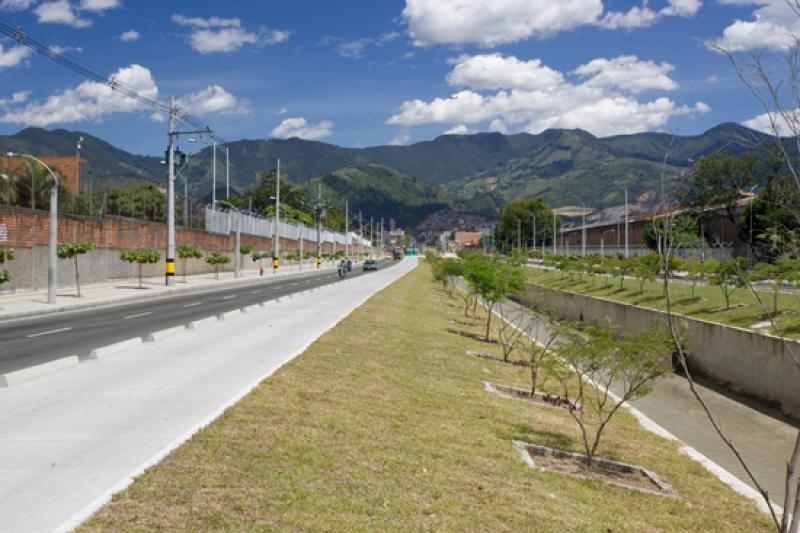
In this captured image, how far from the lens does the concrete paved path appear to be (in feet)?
22.1

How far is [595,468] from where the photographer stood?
1224cm

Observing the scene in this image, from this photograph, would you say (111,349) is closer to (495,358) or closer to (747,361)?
(495,358)

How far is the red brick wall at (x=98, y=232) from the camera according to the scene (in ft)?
127

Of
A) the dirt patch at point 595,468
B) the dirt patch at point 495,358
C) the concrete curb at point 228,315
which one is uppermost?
the concrete curb at point 228,315

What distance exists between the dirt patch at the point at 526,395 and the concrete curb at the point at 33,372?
9.25 meters

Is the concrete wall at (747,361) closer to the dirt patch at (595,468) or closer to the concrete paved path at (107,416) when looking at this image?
the dirt patch at (595,468)

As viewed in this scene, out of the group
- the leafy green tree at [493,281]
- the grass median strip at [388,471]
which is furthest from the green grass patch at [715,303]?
the leafy green tree at [493,281]

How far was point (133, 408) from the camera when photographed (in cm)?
1067

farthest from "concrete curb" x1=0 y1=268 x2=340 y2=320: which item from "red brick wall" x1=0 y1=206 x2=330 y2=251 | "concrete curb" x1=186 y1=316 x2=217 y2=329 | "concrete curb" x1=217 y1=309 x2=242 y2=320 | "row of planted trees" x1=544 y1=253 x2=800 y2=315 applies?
"row of planted trees" x1=544 y1=253 x2=800 y2=315

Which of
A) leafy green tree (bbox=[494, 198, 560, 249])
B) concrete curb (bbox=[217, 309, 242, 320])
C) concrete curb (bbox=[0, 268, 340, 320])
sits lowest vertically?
concrete curb (bbox=[0, 268, 340, 320])

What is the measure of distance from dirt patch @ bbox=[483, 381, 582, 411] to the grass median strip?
134 cm

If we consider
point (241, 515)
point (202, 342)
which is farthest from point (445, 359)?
point (241, 515)

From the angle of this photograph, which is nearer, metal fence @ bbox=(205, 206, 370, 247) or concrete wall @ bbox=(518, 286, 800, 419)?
concrete wall @ bbox=(518, 286, 800, 419)

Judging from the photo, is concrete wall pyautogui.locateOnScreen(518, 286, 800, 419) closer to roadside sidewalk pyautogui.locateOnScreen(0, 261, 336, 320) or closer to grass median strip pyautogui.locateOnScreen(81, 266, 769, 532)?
grass median strip pyautogui.locateOnScreen(81, 266, 769, 532)
